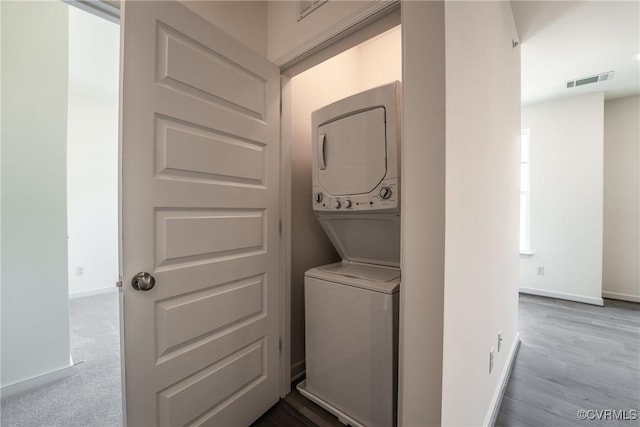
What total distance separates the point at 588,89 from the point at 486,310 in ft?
12.0

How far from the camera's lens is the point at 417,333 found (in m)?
0.93

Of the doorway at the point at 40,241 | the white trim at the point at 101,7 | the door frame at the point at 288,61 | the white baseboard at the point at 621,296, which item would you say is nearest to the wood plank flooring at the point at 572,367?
the white baseboard at the point at 621,296

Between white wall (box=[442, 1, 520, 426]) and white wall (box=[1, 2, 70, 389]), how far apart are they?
2.44 m

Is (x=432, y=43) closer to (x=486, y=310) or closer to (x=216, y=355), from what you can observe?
(x=486, y=310)

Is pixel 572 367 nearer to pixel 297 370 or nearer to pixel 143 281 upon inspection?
pixel 297 370

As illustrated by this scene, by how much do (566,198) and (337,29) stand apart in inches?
157

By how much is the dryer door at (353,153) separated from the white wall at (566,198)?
3.66 m

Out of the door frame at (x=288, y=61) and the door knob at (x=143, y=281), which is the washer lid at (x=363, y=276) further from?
the door knob at (x=143, y=281)

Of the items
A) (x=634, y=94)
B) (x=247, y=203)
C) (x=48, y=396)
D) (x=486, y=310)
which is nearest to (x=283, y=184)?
(x=247, y=203)

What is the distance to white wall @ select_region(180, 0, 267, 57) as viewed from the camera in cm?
138

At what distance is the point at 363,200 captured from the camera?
4.81 feet

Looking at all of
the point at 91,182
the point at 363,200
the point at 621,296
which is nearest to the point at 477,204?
the point at 363,200

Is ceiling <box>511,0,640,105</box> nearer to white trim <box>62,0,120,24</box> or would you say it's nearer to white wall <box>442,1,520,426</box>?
white wall <box>442,1,520,426</box>

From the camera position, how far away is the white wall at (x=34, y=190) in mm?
1685
